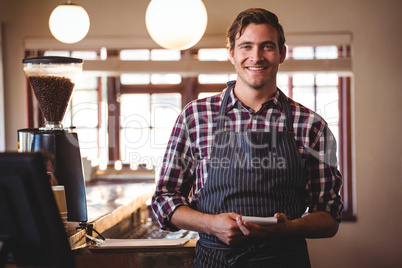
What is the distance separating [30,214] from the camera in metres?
0.97

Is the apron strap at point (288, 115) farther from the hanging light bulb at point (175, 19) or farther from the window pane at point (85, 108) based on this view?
the window pane at point (85, 108)

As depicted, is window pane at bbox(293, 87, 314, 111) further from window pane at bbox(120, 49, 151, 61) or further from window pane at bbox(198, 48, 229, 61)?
window pane at bbox(120, 49, 151, 61)

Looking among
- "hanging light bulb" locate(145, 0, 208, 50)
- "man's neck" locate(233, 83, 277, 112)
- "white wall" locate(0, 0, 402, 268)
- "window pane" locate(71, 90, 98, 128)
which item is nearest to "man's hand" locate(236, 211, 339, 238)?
"man's neck" locate(233, 83, 277, 112)

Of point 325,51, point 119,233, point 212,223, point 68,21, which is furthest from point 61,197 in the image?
point 325,51

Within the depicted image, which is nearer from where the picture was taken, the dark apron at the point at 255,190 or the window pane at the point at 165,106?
the dark apron at the point at 255,190

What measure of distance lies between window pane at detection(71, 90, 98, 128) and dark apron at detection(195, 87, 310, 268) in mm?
3710

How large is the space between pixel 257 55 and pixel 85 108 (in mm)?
3835

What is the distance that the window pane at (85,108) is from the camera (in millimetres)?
5148

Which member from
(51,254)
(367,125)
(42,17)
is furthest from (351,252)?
(51,254)

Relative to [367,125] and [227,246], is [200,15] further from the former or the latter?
[367,125]

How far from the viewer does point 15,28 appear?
5027 mm

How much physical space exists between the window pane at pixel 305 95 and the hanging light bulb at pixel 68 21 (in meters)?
2.29

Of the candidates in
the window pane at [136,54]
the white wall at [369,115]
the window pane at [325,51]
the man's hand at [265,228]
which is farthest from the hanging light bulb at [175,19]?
the window pane at [325,51]

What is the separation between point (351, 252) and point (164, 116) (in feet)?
7.52
